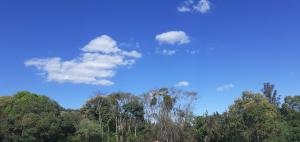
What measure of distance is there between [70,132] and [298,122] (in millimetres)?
25496

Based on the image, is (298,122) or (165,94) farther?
(165,94)

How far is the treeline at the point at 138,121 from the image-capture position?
160ft

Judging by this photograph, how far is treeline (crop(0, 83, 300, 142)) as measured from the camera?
1918 inches

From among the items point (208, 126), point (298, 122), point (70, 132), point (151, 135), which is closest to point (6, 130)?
point (70, 132)

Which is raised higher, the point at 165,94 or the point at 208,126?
the point at 165,94

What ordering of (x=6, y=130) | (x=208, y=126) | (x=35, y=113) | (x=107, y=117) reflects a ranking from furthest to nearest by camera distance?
1. (x=107, y=117)
2. (x=208, y=126)
3. (x=35, y=113)
4. (x=6, y=130)

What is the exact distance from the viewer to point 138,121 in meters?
63.2

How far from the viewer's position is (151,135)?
56.3m

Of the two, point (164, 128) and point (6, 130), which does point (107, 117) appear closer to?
point (164, 128)

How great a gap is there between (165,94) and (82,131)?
36.6 ft

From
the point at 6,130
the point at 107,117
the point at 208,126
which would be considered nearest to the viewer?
the point at 6,130

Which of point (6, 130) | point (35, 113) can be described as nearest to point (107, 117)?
point (35, 113)

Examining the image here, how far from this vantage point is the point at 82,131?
2077 inches

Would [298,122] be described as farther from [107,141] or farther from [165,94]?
[107,141]
